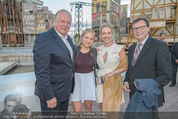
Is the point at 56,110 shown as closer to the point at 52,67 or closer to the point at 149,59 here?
the point at 52,67

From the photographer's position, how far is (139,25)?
180cm

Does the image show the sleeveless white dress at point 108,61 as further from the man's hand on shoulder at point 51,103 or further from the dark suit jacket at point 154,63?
the man's hand on shoulder at point 51,103

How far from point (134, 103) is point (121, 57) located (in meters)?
0.94

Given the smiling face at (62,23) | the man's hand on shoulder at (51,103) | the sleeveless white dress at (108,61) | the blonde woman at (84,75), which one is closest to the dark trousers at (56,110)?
the man's hand on shoulder at (51,103)

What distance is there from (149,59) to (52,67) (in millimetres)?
1467

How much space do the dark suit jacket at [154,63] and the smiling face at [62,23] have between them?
1271 millimetres

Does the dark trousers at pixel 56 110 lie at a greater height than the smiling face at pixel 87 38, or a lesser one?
lesser

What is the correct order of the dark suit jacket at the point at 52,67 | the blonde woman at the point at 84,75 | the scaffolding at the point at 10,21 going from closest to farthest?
the dark suit jacket at the point at 52,67 → the blonde woman at the point at 84,75 → the scaffolding at the point at 10,21

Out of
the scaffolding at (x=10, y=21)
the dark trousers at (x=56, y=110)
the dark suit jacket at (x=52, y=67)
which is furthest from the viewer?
the scaffolding at (x=10, y=21)

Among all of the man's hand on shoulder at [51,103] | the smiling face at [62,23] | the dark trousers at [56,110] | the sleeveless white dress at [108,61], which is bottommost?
the dark trousers at [56,110]

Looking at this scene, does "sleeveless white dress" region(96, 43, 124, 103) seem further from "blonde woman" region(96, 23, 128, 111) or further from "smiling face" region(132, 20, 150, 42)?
"smiling face" region(132, 20, 150, 42)

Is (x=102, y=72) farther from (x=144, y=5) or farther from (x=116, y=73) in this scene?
(x=144, y=5)

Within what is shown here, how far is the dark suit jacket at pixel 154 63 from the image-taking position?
160 centimetres

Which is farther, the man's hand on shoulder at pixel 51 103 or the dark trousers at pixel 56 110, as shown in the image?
the dark trousers at pixel 56 110
